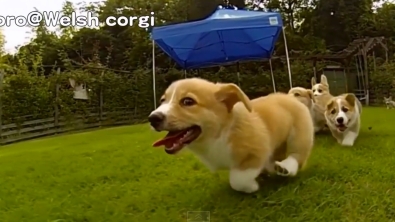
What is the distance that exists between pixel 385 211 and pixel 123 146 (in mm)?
3031

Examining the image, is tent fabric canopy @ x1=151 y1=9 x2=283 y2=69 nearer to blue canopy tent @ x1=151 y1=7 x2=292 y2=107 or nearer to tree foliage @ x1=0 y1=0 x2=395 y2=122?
blue canopy tent @ x1=151 y1=7 x2=292 y2=107

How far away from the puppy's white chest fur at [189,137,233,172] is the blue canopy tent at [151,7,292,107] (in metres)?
3.90

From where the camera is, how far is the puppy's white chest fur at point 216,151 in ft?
7.38

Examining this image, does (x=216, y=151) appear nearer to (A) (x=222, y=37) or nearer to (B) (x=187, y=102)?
(B) (x=187, y=102)

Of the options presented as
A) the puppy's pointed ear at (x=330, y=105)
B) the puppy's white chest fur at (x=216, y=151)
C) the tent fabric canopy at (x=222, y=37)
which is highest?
the tent fabric canopy at (x=222, y=37)

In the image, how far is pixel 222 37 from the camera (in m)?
7.05

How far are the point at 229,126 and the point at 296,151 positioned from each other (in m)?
0.58

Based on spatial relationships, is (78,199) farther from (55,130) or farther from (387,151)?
(55,130)

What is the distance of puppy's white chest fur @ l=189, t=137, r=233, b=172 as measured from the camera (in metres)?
2.25

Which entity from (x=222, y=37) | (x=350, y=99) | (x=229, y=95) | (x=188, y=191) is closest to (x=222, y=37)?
(x=222, y=37)

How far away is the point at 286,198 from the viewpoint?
244 cm

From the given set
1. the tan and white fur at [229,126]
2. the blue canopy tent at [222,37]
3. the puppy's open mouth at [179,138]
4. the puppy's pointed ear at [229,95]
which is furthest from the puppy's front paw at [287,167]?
the blue canopy tent at [222,37]

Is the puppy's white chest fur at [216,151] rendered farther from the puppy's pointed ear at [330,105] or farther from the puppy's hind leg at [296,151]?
the puppy's pointed ear at [330,105]

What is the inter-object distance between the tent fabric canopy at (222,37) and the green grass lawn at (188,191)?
106 inches
